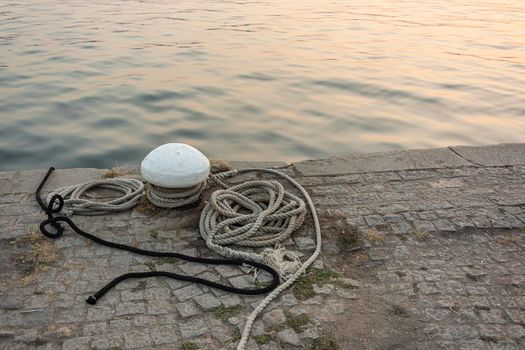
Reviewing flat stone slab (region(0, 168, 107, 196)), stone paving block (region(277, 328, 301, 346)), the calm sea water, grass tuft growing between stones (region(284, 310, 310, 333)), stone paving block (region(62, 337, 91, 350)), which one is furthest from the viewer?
the calm sea water

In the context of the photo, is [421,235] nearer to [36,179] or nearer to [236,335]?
[236,335]

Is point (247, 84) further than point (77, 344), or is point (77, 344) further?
point (247, 84)

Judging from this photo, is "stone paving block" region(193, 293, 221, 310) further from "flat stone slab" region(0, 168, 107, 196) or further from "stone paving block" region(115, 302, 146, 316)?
"flat stone slab" region(0, 168, 107, 196)

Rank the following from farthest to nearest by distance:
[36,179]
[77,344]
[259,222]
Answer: [36,179], [259,222], [77,344]

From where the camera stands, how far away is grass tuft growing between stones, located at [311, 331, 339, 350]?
3172mm

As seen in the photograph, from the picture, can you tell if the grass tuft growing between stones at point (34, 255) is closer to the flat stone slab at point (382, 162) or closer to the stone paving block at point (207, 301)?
the stone paving block at point (207, 301)

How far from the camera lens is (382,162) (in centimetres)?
590

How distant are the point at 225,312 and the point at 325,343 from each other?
27.3 inches

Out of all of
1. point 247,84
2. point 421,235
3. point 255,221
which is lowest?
point 247,84

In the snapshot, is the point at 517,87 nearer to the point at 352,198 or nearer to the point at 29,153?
the point at 352,198

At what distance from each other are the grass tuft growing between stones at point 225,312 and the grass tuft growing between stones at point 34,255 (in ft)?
4.35

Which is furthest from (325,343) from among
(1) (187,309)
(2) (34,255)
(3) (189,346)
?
(2) (34,255)

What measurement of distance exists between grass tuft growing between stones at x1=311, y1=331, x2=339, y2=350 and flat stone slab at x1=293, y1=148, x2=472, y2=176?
2.51m

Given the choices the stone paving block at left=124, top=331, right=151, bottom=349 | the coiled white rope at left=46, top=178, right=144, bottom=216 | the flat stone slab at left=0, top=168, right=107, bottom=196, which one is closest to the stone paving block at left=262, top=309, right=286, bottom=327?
the stone paving block at left=124, top=331, right=151, bottom=349
